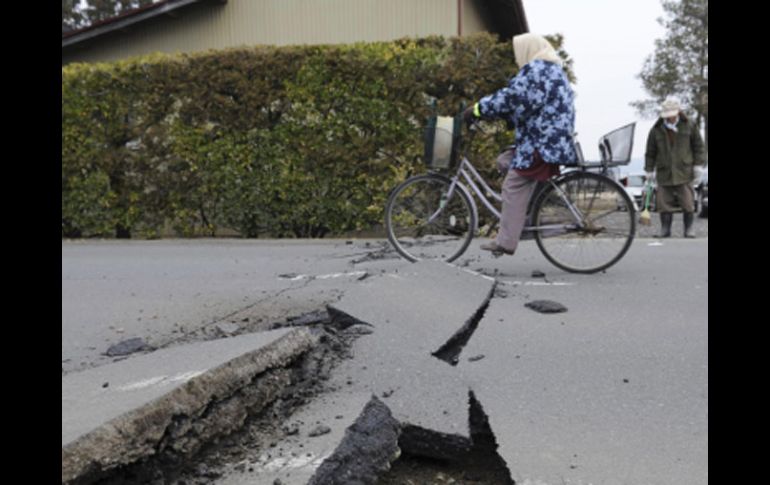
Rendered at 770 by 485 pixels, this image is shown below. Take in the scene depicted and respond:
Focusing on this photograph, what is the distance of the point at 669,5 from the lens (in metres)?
36.2

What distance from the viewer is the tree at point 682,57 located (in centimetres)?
3434

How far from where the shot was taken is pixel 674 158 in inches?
357

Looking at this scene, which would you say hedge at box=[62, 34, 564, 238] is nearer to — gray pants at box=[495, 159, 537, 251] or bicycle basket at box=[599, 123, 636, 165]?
bicycle basket at box=[599, 123, 636, 165]

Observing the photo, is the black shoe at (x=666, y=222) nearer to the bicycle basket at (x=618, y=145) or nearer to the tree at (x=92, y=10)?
the bicycle basket at (x=618, y=145)

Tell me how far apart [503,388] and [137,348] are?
1.93 m

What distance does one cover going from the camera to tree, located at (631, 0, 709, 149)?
1352 inches

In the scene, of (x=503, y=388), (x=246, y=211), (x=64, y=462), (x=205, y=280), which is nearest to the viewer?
(x=64, y=462)

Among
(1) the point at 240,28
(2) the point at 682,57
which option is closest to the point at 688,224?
(1) the point at 240,28

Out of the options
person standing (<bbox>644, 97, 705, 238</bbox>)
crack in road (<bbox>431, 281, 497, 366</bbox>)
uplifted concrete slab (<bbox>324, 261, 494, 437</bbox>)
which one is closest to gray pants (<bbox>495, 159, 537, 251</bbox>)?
uplifted concrete slab (<bbox>324, 261, 494, 437</bbox>)

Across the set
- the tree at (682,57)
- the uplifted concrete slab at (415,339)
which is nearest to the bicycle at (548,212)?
the uplifted concrete slab at (415,339)

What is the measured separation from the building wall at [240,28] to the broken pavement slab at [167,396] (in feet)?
43.9

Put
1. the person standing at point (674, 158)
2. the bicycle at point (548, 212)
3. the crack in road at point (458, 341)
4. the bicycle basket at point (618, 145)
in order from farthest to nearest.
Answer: the person standing at point (674, 158), the bicycle at point (548, 212), the bicycle basket at point (618, 145), the crack in road at point (458, 341)

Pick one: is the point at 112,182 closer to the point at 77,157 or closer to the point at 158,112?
the point at 77,157
